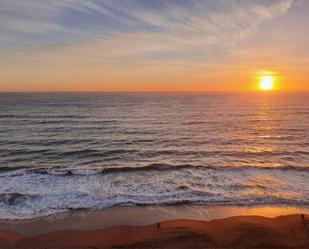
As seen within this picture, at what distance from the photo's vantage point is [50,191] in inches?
551

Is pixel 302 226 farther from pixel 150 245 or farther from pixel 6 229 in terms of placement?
pixel 6 229

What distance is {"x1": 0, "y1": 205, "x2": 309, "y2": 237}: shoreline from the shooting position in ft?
34.8

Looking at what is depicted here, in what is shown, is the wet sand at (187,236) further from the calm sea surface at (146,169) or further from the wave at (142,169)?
the wave at (142,169)

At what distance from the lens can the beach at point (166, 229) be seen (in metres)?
9.19

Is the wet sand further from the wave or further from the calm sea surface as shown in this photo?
the wave

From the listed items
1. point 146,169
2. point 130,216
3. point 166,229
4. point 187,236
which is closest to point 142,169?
point 146,169

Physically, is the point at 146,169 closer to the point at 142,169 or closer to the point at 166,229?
the point at 142,169

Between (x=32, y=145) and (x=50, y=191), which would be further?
(x=32, y=145)

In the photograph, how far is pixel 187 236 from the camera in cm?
953

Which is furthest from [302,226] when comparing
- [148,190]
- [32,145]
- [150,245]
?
[32,145]

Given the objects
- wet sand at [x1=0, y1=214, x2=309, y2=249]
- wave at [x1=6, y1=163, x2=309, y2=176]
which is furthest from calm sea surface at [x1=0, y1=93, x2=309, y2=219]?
wet sand at [x1=0, y1=214, x2=309, y2=249]

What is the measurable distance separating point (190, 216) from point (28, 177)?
10.7m

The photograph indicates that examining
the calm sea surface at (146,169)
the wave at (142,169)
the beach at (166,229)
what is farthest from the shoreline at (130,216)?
the wave at (142,169)

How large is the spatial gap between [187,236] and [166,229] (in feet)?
3.03
